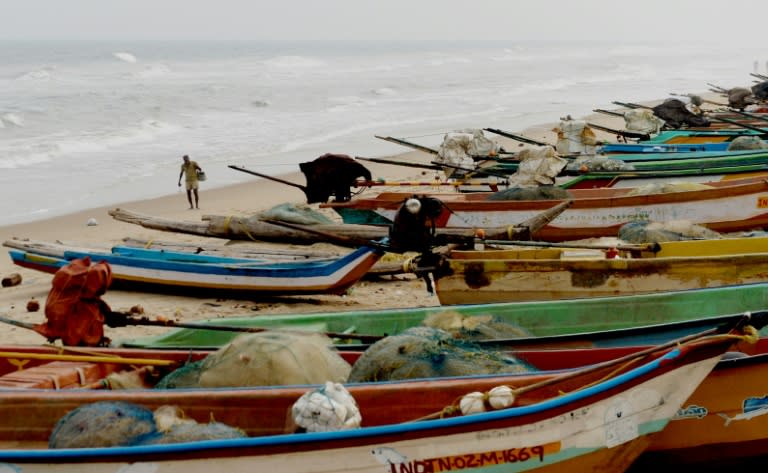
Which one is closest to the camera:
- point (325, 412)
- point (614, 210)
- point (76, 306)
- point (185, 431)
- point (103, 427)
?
point (325, 412)

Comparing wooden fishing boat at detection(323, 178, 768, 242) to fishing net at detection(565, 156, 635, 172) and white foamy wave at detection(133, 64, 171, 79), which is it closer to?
fishing net at detection(565, 156, 635, 172)

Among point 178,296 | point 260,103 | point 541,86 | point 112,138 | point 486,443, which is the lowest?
point 541,86

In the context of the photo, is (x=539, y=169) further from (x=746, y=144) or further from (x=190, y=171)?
(x=190, y=171)

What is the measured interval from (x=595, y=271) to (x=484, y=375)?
3398 mm

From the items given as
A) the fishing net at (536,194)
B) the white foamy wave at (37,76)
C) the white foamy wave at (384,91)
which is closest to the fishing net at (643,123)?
the fishing net at (536,194)

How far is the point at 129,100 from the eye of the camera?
43.2 metres

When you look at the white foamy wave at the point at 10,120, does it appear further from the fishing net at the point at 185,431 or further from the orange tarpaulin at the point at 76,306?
the fishing net at the point at 185,431

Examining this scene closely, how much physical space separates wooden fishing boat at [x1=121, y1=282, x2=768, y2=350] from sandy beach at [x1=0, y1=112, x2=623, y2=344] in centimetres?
140

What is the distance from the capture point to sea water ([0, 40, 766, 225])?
22969mm

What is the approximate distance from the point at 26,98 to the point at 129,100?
5.51 m

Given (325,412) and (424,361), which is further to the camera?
(424,361)

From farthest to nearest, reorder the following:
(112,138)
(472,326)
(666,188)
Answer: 1. (112,138)
2. (666,188)
3. (472,326)

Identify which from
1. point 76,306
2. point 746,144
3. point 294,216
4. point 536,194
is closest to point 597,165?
point 536,194

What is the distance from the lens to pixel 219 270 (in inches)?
439
